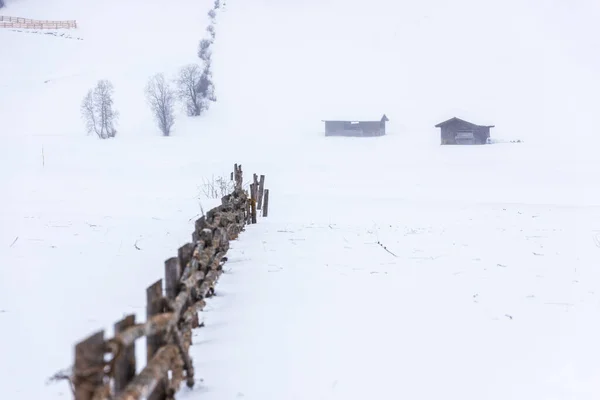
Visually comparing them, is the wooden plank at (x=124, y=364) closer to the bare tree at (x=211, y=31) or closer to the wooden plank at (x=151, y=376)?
the wooden plank at (x=151, y=376)

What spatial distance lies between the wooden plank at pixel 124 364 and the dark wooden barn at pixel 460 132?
56212 millimetres

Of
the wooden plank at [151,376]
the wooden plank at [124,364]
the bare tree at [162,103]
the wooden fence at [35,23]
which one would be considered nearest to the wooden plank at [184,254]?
the wooden plank at [151,376]

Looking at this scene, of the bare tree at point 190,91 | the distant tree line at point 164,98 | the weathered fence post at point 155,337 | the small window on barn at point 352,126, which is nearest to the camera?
the weathered fence post at point 155,337

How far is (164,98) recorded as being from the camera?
61.2m

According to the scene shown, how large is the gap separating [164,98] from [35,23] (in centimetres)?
4265

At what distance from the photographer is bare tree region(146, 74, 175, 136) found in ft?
193

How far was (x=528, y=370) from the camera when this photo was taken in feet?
18.6

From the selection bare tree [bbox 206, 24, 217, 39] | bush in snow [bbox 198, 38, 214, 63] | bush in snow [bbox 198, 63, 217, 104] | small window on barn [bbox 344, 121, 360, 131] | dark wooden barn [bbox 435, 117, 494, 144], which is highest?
bare tree [bbox 206, 24, 217, 39]

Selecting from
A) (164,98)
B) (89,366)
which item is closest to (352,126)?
(164,98)

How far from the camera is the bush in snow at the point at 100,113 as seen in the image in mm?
56312

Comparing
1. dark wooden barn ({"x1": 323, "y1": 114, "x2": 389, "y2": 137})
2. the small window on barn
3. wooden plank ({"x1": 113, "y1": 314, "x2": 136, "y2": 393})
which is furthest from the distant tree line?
wooden plank ({"x1": 113, "y1": 314, "x2": 136, "y2": 393})

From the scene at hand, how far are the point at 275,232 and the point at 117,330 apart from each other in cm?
1071

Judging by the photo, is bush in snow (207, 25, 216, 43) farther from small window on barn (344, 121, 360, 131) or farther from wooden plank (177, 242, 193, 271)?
wooden plank (177, 242, 193, 271)

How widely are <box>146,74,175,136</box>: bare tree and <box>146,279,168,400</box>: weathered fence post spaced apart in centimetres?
5583
